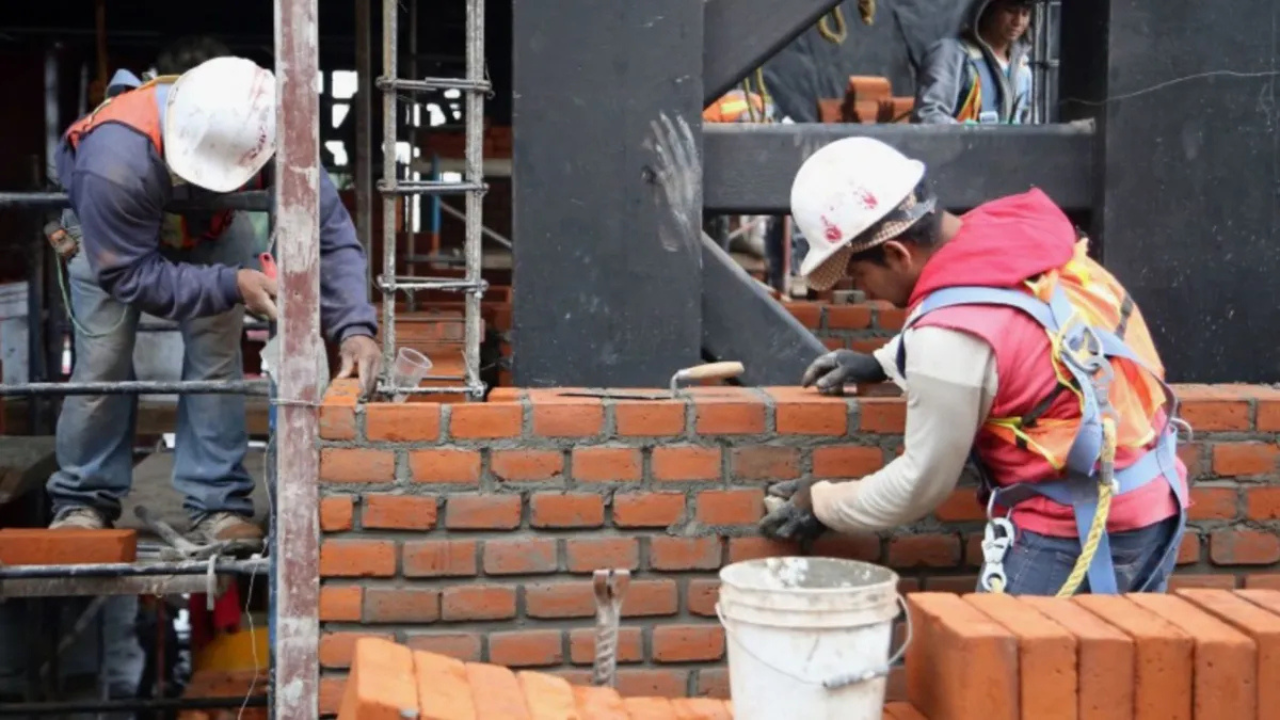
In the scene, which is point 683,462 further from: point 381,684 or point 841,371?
point 381,684

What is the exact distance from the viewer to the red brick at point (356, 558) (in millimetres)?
3982

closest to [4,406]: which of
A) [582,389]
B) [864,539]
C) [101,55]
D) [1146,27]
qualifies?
[101,55]

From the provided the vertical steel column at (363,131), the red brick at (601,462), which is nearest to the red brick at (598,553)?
the red brick at (601,462)

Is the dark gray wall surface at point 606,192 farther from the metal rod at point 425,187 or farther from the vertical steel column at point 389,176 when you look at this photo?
the vertical steel column at point 389,176

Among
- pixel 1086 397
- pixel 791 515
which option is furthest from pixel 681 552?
pixel 1086 397

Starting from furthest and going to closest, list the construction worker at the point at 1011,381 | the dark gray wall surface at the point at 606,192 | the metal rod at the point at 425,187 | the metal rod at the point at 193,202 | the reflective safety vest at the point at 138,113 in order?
the reflective safety vest at the point at 138,113, the metal rod at the point at 193,202, the dark gray wall surface at the point at 606,192, the metal rod at the point at 425,187, the construction worker at the point at 1011,381

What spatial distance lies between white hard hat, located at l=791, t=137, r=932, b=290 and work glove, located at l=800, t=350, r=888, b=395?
43 cm

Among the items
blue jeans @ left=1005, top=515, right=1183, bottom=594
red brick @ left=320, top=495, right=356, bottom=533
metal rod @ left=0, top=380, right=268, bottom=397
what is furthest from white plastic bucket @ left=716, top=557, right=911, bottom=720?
metal rod @ left=0, top=380, right=268, bottom=397

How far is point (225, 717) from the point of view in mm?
6637

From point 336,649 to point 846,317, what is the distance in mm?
3340

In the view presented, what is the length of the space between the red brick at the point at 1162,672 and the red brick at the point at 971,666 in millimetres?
219

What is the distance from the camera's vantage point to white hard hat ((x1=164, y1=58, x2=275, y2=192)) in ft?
15.0

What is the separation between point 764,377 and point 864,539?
528 millimetres

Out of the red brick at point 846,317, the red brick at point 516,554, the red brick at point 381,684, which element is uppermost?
the red brick at point 846,317
